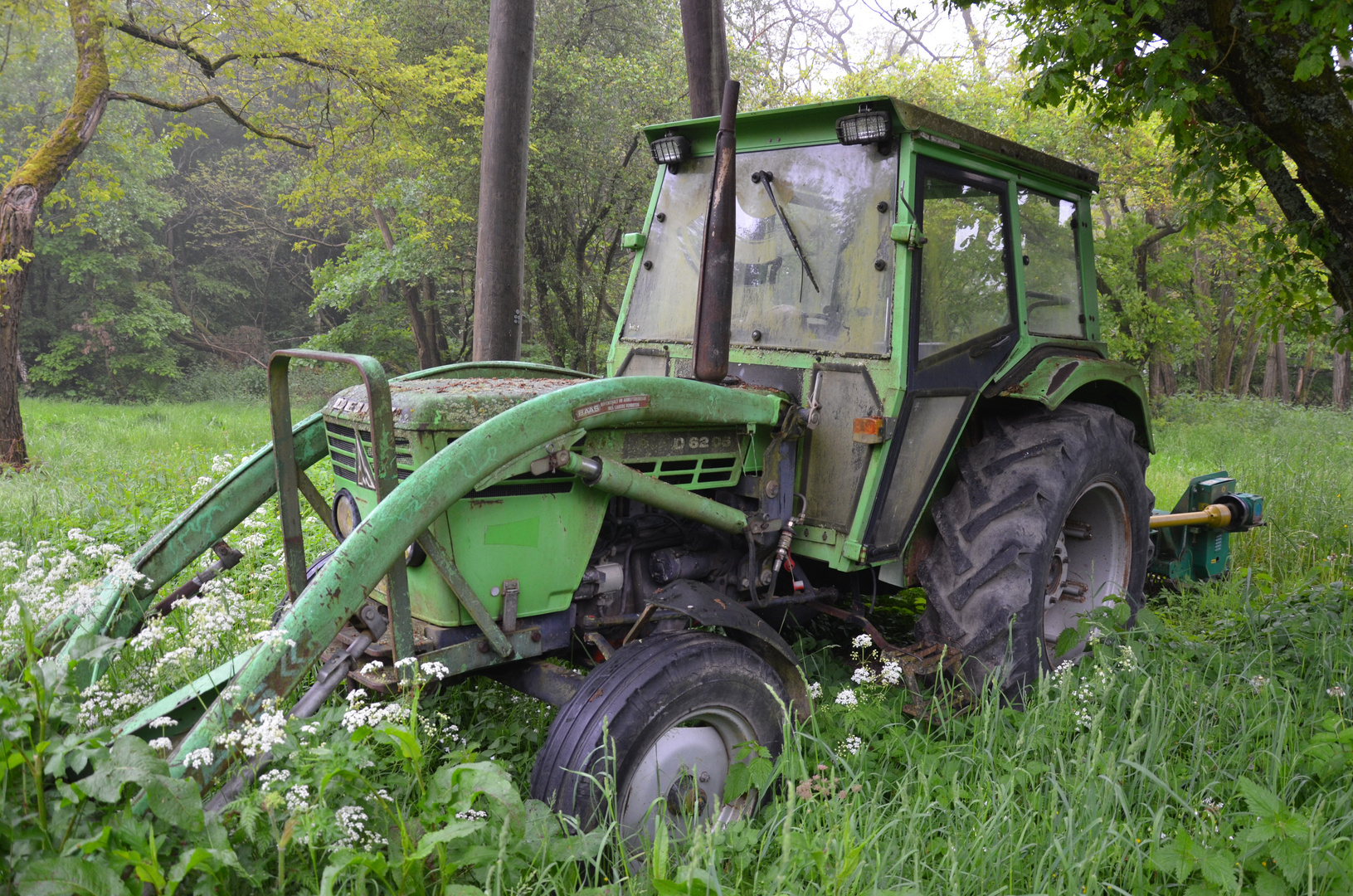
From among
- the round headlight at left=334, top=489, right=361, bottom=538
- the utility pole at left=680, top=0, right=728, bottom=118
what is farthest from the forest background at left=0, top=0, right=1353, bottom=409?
the round headlight at left=334, top=489, right=361, bottom=538

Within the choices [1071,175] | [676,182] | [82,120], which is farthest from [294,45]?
[1071,175]

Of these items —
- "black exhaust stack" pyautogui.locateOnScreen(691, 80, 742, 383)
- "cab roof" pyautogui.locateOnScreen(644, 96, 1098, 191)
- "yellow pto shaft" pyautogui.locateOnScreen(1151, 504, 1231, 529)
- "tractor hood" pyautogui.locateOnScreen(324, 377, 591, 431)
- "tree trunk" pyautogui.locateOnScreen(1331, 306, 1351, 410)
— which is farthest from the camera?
"tree trunk" pyautogui.locateOnScreen(1331, 306, 1351, 410)

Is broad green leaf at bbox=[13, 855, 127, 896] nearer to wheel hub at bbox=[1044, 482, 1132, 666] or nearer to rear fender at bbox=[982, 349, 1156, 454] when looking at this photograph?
rear fender at bbox=[982, 349, 1156, 454]

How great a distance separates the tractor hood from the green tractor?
1 cm

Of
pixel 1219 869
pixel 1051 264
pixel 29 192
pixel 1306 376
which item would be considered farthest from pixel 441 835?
pixel 1306 376

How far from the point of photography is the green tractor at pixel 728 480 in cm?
230

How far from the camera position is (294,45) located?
9.82 m

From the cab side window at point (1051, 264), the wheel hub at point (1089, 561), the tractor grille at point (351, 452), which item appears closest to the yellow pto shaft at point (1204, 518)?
the wheel hub at point (1089, 561)

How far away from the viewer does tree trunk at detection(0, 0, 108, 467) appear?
27.0ft

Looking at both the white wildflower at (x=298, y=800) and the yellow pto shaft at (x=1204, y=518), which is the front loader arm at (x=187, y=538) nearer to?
the white wildflower at (x=298, y=800)

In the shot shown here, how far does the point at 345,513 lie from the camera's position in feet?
9.35

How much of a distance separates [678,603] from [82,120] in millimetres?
9227

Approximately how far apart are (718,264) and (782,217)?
0.64m

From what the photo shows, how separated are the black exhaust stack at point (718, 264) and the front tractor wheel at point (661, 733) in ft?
2.91
